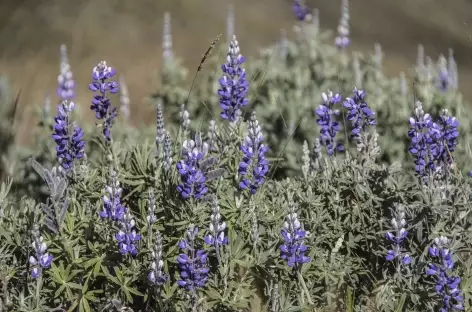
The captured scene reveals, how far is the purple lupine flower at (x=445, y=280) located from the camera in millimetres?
2730

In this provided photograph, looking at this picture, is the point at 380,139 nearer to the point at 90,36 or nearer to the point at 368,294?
the point at 368,294

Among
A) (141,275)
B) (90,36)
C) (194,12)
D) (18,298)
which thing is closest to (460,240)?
(141,275)

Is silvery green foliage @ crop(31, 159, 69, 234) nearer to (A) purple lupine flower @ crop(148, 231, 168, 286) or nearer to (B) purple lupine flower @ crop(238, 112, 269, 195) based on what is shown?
(A) purple lupine flower @ crop(148, 231, 168, 286)

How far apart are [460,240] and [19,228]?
75.1 inches

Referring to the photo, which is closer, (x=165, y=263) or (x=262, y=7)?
(x=165, y=263)

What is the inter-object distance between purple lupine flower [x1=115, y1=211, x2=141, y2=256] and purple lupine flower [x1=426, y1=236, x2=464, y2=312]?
3.77ft

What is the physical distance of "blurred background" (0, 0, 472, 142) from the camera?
8.04m

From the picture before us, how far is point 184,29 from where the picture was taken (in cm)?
950

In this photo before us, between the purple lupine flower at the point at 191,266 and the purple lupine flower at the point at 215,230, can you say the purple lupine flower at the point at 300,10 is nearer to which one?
the purple lupine flower at the point at 215,230

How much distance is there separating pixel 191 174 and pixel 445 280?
106 centimetres

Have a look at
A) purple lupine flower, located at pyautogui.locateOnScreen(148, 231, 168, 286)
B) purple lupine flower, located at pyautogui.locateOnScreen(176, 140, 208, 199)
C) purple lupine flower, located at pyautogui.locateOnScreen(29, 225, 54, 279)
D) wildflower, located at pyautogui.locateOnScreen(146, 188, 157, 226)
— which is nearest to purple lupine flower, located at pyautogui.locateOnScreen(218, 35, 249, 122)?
purple lupine flower, located at pyautogui.locateOnScreen(176, 140, 208, 199)

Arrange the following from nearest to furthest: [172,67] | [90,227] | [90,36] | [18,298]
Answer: [18,298] → [90,227] → [172,67] → [90,36]

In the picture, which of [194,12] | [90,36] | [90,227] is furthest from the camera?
[194,12]

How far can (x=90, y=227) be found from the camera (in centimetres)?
311
